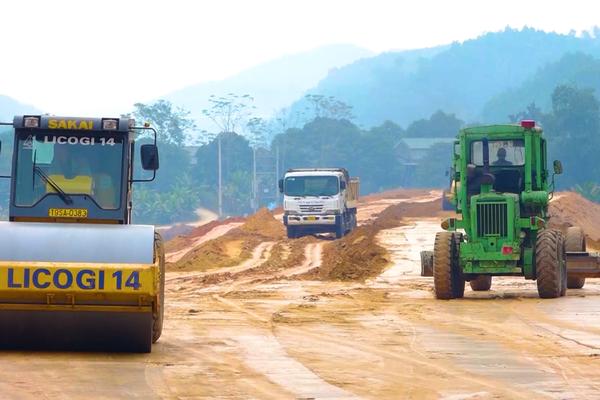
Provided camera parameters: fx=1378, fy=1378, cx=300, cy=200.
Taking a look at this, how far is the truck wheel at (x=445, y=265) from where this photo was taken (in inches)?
992

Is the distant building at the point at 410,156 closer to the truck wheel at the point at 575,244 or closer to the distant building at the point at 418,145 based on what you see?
the distant building at the point at 418,145

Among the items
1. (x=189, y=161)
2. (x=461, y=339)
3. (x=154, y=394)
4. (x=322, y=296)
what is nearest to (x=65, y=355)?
(x=154, y=394)

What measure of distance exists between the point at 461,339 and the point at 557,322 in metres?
3.09

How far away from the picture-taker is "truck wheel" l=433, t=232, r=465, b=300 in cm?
Result: 2519

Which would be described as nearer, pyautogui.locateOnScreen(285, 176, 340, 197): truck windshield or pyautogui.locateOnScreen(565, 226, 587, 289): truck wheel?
pyautogui.locateOnScreen(565, 226, 587, 289): truck wheel

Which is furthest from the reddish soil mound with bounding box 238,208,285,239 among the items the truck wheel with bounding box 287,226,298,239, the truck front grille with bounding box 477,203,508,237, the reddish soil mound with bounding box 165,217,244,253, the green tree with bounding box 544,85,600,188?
the green tree with bounding box 544,85,600,188

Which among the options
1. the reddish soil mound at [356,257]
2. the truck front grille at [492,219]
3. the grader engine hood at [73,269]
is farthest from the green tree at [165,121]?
the grader engine hood at [73,269]

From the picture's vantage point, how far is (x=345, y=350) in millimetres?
16547

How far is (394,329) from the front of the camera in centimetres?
1956

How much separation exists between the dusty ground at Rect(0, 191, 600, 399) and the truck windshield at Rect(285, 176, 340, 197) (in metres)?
23.5

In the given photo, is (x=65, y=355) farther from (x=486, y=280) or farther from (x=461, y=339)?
(x=486, y=280)

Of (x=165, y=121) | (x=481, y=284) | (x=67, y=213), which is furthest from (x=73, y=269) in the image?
(x=165, y=121)

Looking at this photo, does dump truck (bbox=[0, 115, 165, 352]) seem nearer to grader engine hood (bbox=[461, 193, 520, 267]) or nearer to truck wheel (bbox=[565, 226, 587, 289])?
grader engine hood (bbox=[461, 193, 520, 267])

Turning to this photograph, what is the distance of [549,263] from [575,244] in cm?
346
